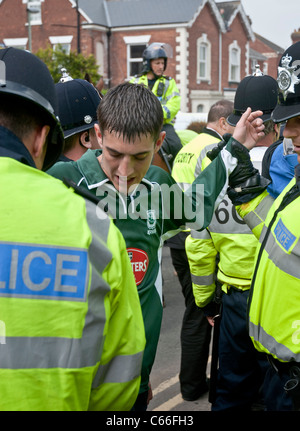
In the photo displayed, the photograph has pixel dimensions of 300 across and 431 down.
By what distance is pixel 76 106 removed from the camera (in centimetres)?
319

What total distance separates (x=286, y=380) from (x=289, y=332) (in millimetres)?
264

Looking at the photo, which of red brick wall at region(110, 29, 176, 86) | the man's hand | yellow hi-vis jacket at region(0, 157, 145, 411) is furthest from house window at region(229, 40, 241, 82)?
yellow hi-vis jacket at region(0, 157, 145, 411)

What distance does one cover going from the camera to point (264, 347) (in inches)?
95.0

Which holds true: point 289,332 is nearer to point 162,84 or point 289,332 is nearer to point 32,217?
point 32,217

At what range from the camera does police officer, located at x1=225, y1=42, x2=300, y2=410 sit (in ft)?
7.32

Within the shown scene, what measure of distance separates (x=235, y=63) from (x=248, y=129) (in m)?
34.1

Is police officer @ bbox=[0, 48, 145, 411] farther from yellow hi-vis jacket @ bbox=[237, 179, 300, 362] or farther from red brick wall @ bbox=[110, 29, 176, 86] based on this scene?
red brick wall @ bbox=[110, 29, 176, 86]

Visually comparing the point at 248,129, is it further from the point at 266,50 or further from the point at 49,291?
the point at 266,50

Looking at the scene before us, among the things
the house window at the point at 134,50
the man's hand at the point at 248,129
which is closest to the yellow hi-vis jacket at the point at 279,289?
the man's hand at the point at 248,129

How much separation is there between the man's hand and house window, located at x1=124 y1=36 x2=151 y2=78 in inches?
1099

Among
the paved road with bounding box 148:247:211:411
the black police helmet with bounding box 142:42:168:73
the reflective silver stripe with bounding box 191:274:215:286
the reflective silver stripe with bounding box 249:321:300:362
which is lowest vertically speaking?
the paved road with bounding box 148:247:211:411

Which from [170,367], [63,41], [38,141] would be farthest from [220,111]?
[63,41]

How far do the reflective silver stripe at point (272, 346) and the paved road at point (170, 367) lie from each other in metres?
2.03

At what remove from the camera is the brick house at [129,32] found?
29469 mm
